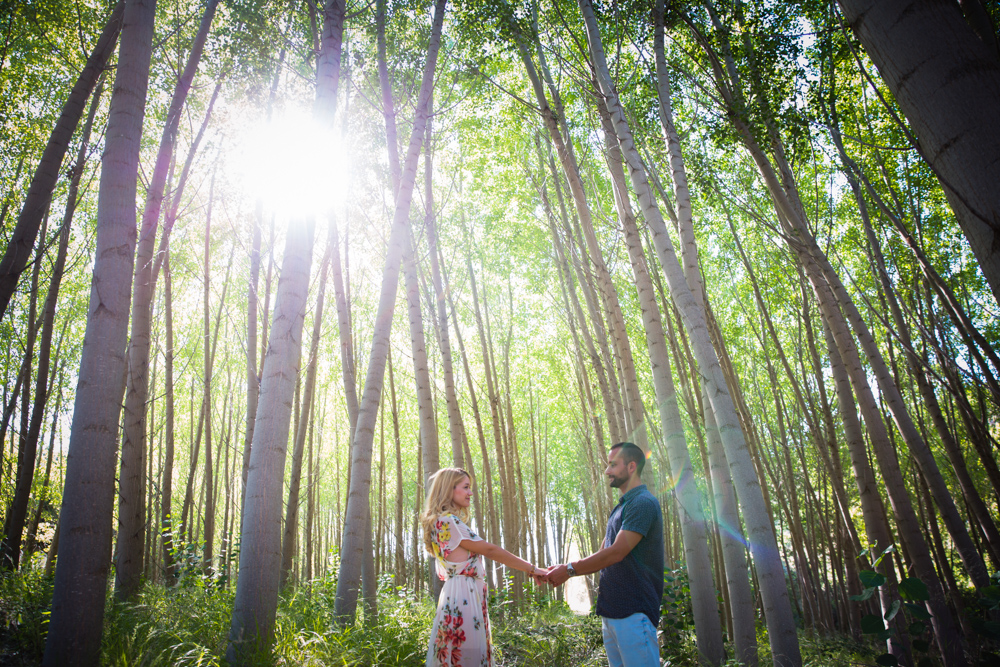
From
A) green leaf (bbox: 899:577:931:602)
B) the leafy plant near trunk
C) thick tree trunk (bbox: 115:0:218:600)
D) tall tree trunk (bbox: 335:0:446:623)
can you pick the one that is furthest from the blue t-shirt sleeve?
thick tree trunk (bbox: 115:0:218:600)

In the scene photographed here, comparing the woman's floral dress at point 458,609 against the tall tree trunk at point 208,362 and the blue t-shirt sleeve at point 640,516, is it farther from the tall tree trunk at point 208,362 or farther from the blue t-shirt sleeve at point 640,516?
the tall tree trunk at point 208,362

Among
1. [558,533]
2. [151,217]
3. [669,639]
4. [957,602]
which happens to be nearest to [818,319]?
[957,602]

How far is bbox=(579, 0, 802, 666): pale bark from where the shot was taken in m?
3.28

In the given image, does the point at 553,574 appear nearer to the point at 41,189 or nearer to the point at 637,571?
the point at 637,571

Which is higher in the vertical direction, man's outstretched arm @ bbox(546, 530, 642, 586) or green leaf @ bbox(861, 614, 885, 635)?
man's outstretched arm @ bbox(546, 530, 642, 586)

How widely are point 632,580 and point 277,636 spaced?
87.8 inches

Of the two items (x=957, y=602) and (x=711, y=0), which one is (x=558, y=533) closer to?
(x=957, y=602)

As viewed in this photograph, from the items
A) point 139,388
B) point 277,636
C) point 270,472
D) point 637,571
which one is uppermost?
point 139,388

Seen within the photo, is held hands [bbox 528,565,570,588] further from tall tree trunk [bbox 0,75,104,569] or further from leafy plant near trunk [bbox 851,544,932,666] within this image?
tall tree trunk [bbox 0,75,104,569]

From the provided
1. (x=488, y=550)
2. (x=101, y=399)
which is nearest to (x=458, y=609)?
(x=488, y=550)

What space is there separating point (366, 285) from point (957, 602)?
11217mm

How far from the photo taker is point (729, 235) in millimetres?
9586

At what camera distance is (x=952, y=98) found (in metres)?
1.20

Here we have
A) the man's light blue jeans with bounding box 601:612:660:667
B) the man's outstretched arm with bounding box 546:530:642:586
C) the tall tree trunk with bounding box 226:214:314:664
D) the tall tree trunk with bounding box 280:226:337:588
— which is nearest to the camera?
the man's light blue jeans with bounding box 601:612:660:667
